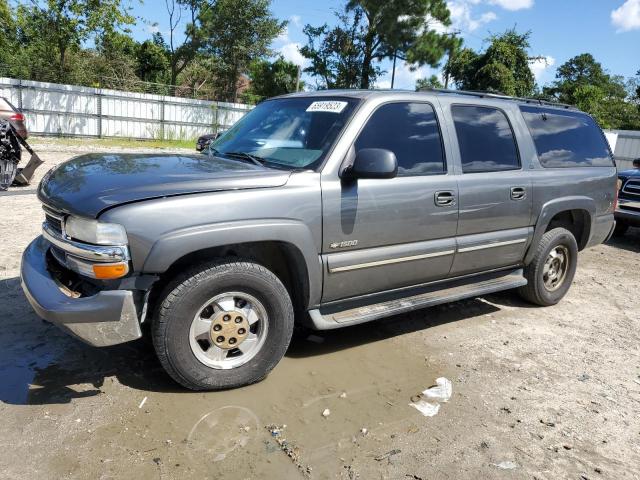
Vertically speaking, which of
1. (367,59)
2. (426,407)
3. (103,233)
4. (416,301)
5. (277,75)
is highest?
(367,59)

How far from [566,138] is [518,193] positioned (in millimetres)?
1136

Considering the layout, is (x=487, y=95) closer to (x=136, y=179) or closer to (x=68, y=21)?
(x=136, y=179)

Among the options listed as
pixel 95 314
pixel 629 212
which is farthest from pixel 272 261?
pixel 629 212

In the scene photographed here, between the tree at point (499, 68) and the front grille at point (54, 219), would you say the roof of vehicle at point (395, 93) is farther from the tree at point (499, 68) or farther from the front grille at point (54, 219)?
the tree at point (499, 68)

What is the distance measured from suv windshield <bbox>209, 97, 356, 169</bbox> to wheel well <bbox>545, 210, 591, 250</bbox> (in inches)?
105

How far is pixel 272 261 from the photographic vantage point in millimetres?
3477

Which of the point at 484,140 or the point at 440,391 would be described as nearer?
the point at 440,391

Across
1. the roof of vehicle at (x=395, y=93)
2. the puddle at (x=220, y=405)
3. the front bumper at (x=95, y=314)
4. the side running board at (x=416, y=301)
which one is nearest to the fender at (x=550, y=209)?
the side running board at (x=416, y=301)

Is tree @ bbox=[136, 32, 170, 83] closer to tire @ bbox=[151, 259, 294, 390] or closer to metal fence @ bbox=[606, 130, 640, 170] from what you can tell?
metal fence @ bbox=[606, 130, 640, 170]

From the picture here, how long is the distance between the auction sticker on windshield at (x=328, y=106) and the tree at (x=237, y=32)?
27.9 m

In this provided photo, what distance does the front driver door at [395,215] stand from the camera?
343 cm

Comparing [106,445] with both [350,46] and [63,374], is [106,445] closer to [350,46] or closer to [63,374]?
[63,374]

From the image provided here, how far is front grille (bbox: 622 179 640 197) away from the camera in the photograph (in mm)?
8641

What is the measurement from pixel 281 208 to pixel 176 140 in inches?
919
